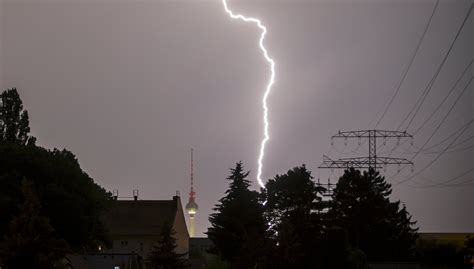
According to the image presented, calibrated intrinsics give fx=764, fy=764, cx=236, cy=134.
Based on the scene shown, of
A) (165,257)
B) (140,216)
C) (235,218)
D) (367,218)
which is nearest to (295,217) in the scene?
(235,218)

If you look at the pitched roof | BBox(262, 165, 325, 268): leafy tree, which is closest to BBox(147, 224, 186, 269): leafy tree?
BBox(262, 165, 325, 268): leafy tree

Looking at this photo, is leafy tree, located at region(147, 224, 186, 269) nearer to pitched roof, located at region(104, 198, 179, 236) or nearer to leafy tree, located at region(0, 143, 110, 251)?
leafy tree, located at region(0, 143, 110, 251)

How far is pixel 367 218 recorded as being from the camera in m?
74.3

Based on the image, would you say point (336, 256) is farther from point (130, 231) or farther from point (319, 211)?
point (130, 231)

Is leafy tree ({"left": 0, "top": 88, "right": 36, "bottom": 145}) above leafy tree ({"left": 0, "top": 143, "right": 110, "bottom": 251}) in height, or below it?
above

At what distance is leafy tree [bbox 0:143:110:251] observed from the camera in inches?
2083

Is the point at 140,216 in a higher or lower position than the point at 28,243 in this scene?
higher

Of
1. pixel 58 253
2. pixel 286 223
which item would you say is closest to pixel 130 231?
pixel 286 223

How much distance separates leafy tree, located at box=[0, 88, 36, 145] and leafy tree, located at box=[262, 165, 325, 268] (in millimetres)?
21091

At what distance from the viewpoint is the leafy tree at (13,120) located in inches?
2539

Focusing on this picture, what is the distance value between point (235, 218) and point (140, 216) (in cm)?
5344

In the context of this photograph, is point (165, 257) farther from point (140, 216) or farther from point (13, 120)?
point (140, 216)

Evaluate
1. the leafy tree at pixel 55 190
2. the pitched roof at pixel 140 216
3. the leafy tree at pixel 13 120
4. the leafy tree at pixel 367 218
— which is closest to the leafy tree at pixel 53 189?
the leafy tree at pixel 55 190

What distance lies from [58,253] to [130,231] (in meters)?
71.0
